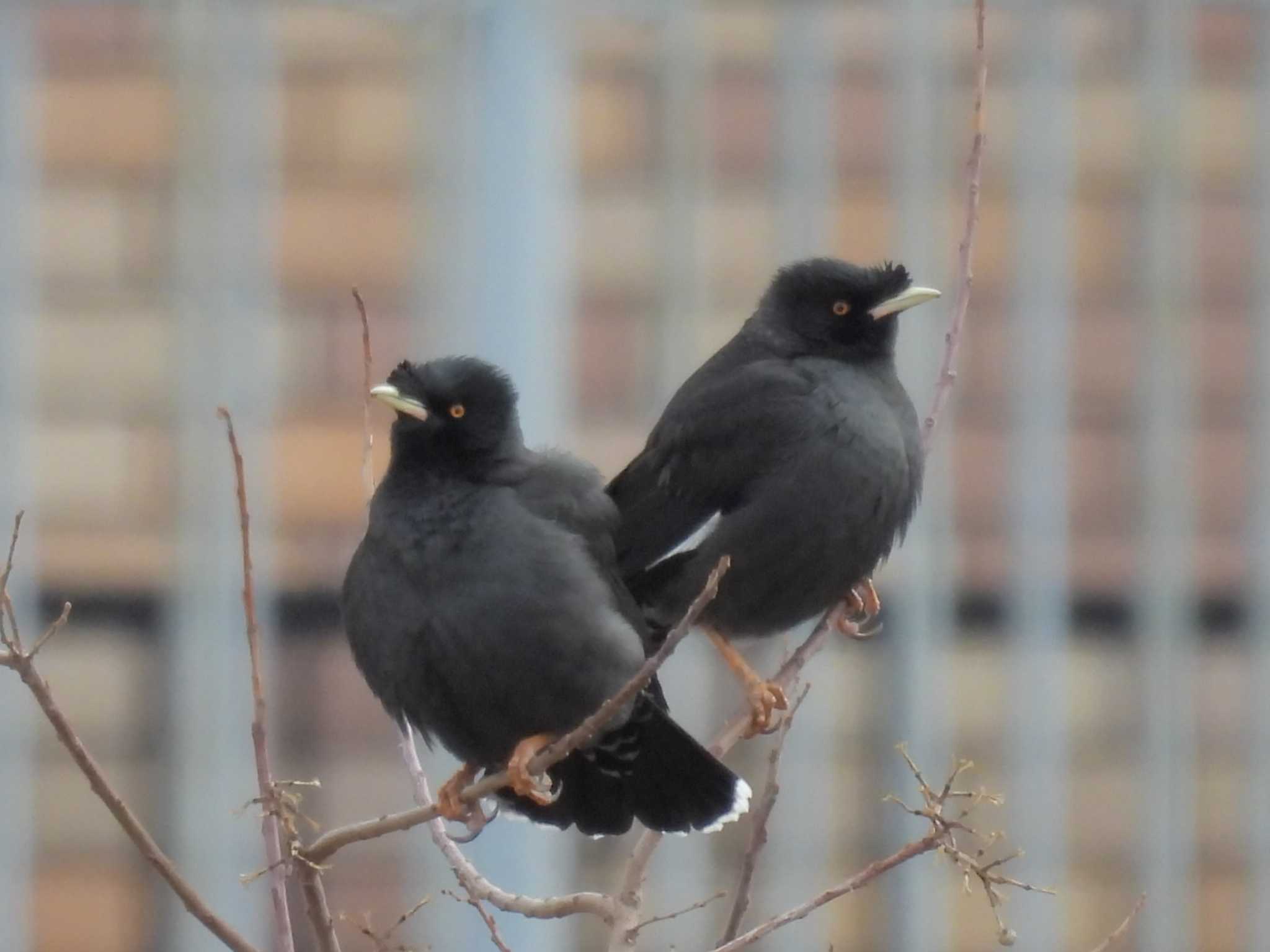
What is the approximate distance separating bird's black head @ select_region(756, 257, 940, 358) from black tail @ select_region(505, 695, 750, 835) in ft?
2.58

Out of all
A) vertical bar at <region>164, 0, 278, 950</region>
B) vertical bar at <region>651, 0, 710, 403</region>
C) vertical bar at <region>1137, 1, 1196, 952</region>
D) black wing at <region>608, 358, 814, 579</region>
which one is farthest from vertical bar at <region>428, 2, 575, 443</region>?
black wing at <region>608, 358, 814, 579</region>

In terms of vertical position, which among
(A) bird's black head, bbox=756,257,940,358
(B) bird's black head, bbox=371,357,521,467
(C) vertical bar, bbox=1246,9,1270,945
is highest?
(A) bird's black head, bbox=756,257,940,358

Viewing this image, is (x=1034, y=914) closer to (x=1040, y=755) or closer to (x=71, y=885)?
(x=1040, y=755)

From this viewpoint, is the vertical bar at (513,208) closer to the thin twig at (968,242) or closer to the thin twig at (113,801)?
the thin twig at (968,242)

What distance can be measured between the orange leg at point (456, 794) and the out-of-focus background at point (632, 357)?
2081 millimetres

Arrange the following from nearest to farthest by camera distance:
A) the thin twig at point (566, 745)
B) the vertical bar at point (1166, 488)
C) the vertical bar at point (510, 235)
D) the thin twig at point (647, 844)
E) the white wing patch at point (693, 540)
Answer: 1. the thin twig at point (566, 745)
2. the thin twig at point (647, 844)
3. the white wing patch at point (693, 540)
4. the vertical bar at point (510, 235)
5. the vertical bar at point (1166, 488)

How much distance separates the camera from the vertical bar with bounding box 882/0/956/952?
17.7 ft

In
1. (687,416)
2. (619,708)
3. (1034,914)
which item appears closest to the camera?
(619,708)

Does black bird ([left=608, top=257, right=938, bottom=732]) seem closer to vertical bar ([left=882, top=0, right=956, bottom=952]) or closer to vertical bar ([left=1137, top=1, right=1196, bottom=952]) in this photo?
vertical bar ([left=882, top=0, right=956, bottom=952])

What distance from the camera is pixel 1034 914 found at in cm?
570

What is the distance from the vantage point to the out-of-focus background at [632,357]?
5.30 metres

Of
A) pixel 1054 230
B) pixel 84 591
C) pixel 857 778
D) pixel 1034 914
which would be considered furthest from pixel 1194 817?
pixel 84 591

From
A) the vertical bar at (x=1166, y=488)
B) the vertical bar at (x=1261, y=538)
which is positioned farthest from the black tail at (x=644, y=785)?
the vertical bar at (x=1261, y=538)

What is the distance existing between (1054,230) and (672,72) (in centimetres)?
96
